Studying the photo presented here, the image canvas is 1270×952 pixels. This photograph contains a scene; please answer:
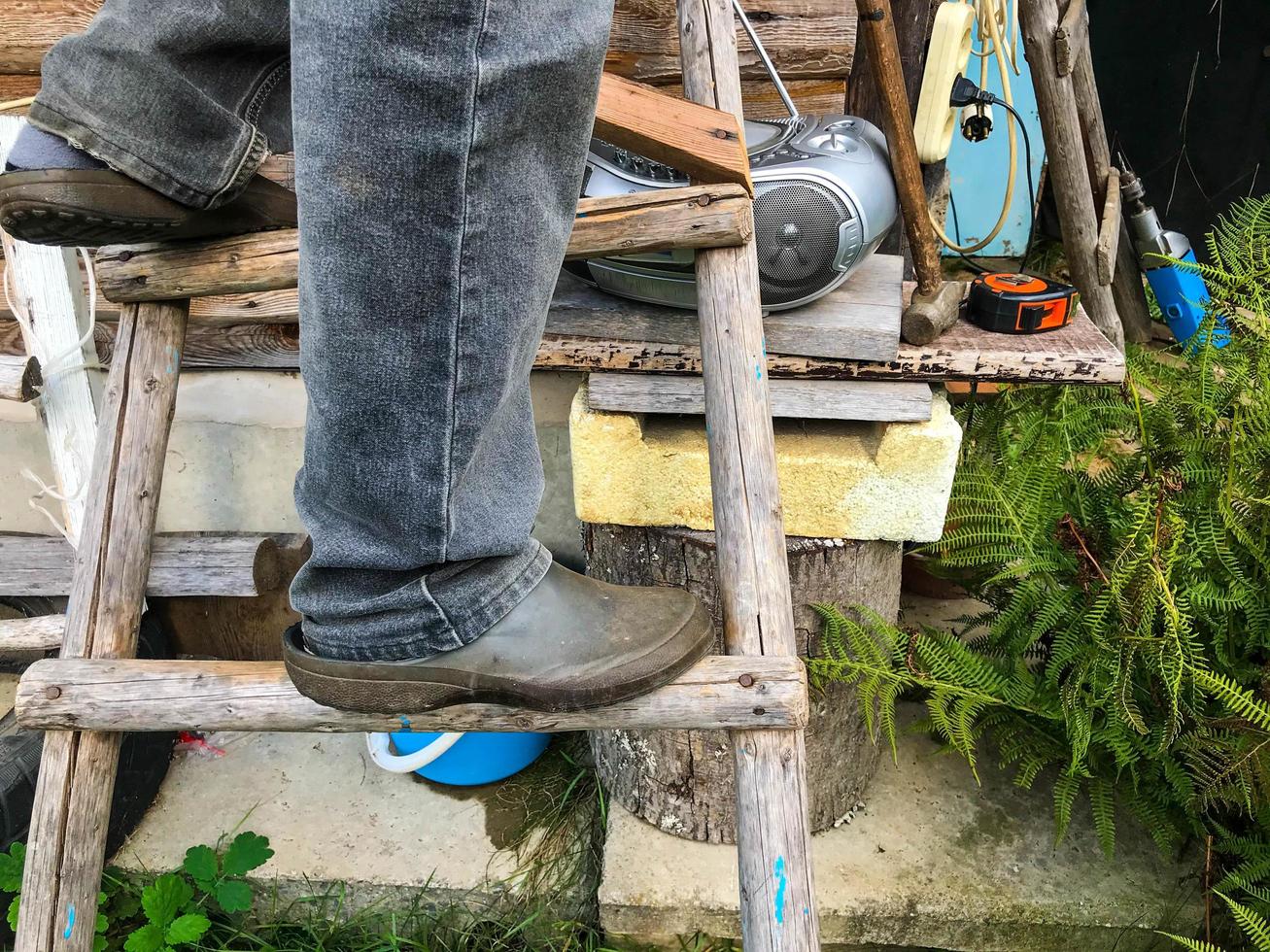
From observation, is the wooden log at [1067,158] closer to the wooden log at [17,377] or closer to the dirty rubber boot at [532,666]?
the dirty rubber boot at [532,666]

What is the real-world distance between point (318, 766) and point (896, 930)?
1.15 meters

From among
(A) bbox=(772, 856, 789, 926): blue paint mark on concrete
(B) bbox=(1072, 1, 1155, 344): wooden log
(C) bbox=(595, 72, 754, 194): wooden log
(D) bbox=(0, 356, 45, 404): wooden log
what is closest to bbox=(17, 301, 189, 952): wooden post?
(D) bbox=(0, 356, 45, 404): wooden log

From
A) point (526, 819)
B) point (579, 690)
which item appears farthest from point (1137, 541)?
point (526, 819)

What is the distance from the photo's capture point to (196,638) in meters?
2.05

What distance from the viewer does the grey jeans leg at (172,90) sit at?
95 centimetres

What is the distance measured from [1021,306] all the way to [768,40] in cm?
67

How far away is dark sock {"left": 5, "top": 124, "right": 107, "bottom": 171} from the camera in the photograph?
0.95 m

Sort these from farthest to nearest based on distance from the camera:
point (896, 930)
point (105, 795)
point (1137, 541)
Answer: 1. point (896, 930)
2. point (1137, 541)
3. point (105, 795)

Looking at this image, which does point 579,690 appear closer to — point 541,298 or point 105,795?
point 541,298

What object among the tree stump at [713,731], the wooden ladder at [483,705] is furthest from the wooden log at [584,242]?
the tree stump at [713,731]

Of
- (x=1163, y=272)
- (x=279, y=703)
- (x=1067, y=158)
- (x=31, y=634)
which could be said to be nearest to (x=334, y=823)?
(x=31, y=634)

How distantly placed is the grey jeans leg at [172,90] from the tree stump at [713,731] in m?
0.81

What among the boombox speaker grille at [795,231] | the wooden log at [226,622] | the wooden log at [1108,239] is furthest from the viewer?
the wooden log at [1108,239]

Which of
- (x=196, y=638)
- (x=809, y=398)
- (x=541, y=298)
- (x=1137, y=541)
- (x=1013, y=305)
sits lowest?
(x=196, y=638)
